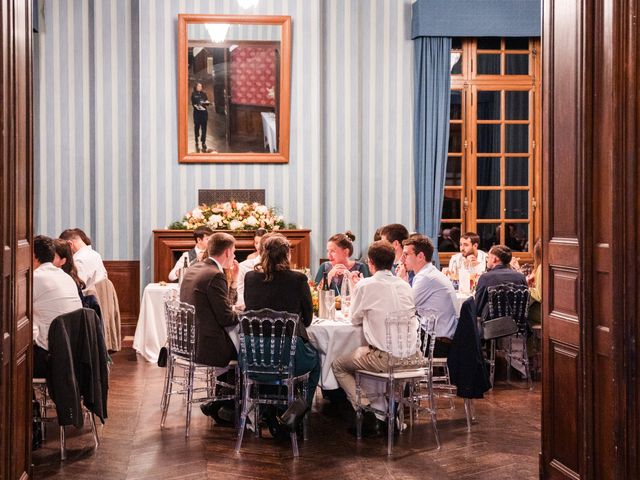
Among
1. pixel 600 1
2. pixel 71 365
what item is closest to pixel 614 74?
pixel 600 1

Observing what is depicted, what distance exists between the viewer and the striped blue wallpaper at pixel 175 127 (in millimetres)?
9656

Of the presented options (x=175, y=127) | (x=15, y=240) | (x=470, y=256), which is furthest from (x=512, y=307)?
(x=15, y=240)

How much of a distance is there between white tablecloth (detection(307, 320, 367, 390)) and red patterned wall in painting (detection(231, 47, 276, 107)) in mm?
4700

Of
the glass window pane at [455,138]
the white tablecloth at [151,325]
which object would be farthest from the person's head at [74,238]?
the glass window pane at [455,138]

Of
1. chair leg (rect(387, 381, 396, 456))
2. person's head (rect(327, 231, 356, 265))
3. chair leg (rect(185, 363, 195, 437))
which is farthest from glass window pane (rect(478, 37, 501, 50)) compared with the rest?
chair leg (rect(185, 363, 195, 437))

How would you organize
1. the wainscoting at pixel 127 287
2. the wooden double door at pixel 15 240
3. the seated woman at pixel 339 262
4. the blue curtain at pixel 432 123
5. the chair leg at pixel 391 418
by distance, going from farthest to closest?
1. the blue curtain at pixel 432 123
2. the wainscoting at pixel 127 287
3. the seated woman at pixel 339 262
4. the chair leg at pixel 391 418
5. the wooden double door at pixel 15 240

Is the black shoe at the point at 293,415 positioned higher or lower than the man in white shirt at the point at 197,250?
lower

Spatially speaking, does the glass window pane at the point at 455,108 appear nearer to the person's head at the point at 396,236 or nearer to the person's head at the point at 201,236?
the person's head at the point at 396,236

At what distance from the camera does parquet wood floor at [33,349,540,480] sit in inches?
189

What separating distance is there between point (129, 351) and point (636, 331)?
Answer: 6747 mm

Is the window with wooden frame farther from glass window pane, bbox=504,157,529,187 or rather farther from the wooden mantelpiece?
the wooden mantelpiece

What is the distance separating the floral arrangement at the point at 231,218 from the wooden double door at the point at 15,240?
17.4ft

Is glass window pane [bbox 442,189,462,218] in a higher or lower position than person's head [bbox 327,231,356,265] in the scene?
higher

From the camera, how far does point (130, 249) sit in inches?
395
